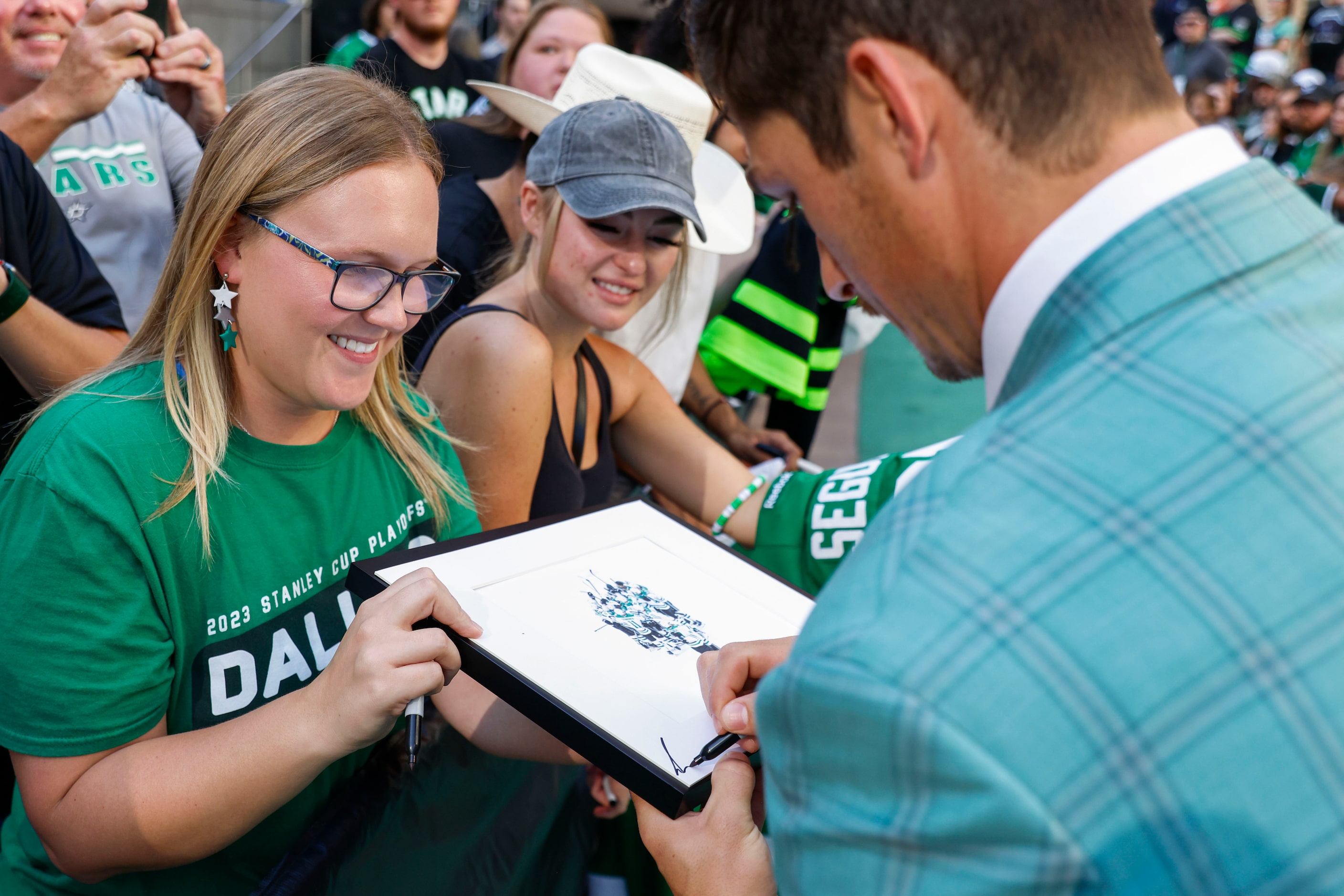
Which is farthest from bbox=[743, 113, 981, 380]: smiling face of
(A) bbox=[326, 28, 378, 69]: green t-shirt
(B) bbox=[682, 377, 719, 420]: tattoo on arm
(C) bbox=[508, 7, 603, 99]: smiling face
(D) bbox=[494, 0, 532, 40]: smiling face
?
(D) bbox=[494, 0, 532, 40]: smiling face

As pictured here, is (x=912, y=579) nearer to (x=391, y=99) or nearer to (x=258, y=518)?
(x=258, y=518)

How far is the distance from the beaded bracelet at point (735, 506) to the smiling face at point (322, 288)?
117 centimetres

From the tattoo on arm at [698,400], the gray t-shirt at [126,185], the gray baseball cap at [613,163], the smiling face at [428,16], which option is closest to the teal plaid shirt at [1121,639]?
the gray baseball cap at [613,163]

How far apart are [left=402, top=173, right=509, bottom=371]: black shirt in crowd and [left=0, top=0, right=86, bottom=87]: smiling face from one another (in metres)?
1.02

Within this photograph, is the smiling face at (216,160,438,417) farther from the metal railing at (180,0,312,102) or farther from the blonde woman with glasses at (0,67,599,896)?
the metal railing at (180,0,312,102)

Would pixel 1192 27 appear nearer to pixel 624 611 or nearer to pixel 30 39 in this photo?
pixel 30 39

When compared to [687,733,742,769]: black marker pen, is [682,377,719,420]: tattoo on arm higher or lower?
lower

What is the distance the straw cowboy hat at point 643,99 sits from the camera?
9.72ft

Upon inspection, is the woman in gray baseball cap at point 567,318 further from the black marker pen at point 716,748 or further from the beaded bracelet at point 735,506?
the black marker pen at point 716,748

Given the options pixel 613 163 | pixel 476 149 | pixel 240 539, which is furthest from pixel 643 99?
pixel 240 539

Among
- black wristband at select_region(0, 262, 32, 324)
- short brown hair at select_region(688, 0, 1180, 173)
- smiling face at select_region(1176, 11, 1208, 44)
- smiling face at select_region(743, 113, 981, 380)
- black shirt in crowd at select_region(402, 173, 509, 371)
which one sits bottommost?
black shirt in crowd at select_region(402, 173, 509, 371)

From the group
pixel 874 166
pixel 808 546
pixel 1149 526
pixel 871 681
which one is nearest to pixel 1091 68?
pixel 874 166

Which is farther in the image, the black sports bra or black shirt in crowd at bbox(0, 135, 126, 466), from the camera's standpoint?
the black sports bra

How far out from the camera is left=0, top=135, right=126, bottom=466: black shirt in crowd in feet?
6.79
